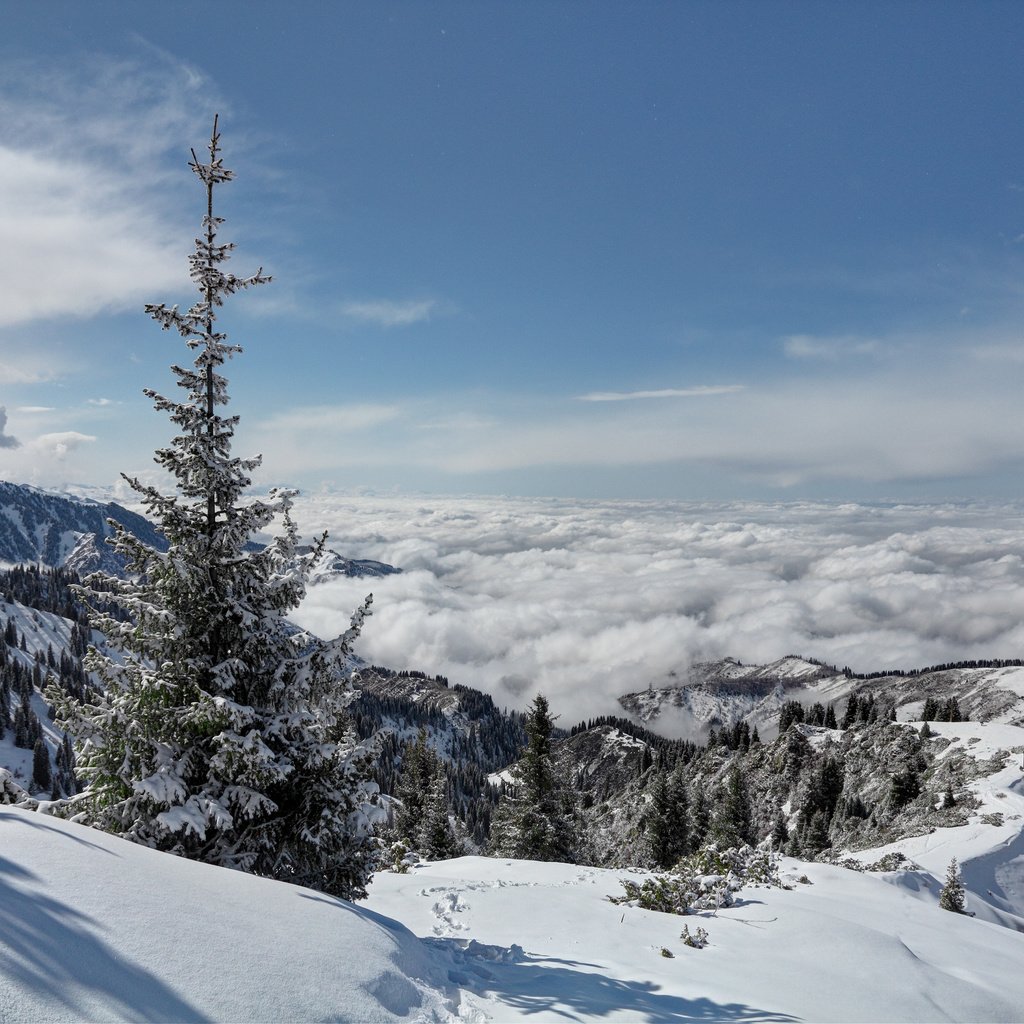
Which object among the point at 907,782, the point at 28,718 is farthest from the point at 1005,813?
the point at 28,718

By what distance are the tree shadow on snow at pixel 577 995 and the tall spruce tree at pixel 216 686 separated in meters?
3.40

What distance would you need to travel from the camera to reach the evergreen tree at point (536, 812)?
32.6 m

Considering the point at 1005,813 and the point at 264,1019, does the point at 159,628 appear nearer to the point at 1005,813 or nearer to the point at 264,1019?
the point at 264,1019

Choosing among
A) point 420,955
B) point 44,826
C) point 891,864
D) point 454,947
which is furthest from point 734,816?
point 44,826

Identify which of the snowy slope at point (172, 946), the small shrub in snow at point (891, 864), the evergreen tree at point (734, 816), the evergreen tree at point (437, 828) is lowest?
the evergreen tree at point (734, 816)

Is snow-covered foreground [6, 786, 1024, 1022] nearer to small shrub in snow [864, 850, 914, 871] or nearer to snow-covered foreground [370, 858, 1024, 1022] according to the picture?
snow-covered foreground [370, 858, 1024, 1022]

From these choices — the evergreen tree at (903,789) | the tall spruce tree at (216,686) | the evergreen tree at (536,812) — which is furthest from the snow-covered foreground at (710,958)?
the evergreen tree at (903,789)

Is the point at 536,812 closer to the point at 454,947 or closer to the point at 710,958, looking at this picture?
the point at 710,958

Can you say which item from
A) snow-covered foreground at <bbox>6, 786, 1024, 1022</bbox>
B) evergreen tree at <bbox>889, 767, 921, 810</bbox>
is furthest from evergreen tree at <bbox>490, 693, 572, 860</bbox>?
evergreen tree at <bbox>889, 767, 921, 810</bbox>

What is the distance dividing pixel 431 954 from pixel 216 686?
17.6 feet

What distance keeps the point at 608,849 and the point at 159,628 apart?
99511 mm

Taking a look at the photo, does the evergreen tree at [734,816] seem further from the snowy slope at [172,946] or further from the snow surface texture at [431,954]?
the snowy slope at [172,946]

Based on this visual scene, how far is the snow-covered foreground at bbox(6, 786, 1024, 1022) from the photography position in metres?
4.52

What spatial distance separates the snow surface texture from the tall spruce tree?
185 cm
